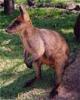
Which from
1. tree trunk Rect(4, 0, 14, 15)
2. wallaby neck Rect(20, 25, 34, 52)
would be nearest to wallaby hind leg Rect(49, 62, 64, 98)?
wallaby neck Rect(20, 25, 34, 52)

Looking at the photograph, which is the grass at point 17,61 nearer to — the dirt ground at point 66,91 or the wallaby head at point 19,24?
the dirt ground at point 66,91

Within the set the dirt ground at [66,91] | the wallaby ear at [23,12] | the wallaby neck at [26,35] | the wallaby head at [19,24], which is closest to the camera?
the wallaby ear at [23,12]

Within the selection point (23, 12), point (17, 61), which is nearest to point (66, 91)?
point (23, 12)

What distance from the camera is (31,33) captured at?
233 inches

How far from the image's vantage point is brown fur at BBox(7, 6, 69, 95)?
19.0 feet

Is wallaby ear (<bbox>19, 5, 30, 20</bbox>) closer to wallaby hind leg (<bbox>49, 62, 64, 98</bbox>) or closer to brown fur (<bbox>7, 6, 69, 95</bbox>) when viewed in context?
brown fur (<bbox>7, 6, 69, 95</bbox>)

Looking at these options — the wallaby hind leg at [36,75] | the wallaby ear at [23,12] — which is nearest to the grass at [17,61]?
the wallaby hind leg at [36,75]

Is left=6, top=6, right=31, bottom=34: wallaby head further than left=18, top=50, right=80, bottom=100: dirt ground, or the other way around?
left=18, top=50, right=80, bottom=100: dirt ground

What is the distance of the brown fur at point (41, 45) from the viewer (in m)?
5.79

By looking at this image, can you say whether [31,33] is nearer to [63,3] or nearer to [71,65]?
[71,65]

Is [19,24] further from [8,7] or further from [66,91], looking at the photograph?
[8,7]

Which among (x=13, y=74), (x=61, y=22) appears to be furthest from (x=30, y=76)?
(x=61, y=22)

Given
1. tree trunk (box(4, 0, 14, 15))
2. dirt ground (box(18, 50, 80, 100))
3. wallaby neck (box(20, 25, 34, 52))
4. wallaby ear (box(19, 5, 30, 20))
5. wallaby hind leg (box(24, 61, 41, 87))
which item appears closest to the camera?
wallaby ear (box(19, 5, 30, 20))

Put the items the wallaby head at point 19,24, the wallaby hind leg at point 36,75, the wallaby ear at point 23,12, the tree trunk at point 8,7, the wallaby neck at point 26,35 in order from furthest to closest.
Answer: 1. the tree trunk at point 8,7
2. the wallaby hind leg at point 36,75
3. the wallaby neck at point 26,35
4. the wallaby head at point 19,24
5. the wallaby ear at point 23,12
